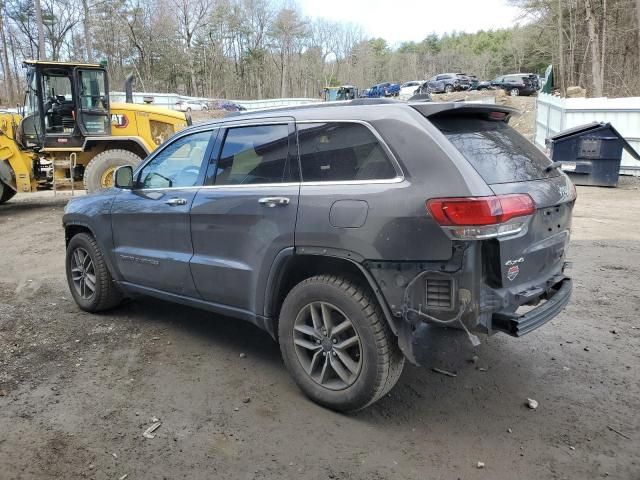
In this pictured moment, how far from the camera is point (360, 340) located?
309 cm

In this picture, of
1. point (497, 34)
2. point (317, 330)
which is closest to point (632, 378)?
point (317, 330)

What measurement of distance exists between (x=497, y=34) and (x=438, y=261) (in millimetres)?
118048

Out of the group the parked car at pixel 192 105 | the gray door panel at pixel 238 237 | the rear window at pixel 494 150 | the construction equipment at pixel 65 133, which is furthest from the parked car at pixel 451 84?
the gray door panel at pixel 238 237

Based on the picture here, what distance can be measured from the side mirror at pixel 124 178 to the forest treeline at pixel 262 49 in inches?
962

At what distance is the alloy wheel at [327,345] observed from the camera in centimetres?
320

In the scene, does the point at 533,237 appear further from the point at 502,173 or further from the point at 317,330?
the point at 317,330

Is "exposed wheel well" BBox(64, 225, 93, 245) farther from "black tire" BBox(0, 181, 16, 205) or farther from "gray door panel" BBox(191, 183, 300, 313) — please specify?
"black tire" BBox(0, 181, 16, 205)

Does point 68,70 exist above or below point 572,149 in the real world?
above

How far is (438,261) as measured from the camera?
2768mm

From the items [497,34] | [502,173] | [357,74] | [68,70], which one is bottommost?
[502,173]

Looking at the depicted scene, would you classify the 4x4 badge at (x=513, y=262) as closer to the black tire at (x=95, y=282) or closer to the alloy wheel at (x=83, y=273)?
the black tire at (x=95, y=282)

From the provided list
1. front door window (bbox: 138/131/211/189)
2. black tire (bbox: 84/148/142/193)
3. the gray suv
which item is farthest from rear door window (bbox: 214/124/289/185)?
black tire (bbox: 84/148/142/193)

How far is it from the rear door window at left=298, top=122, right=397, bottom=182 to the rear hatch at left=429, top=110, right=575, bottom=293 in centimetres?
40

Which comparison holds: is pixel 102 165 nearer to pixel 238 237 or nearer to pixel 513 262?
pixel 238 237
